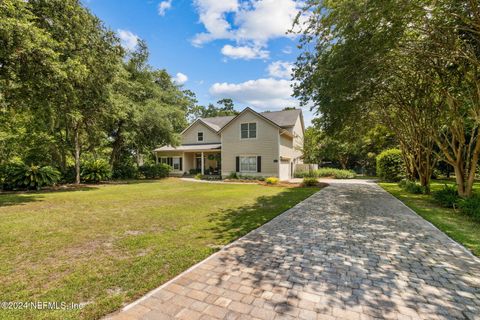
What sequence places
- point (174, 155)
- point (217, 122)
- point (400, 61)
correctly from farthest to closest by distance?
point (217, 122)
point (174, 155)
point (400, 61)

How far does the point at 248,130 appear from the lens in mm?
21453

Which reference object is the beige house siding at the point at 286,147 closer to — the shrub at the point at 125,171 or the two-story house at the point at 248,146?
the two-story house at the point at 248,146

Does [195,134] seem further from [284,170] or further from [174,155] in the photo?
[284,170]

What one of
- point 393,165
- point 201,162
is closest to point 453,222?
point 393,165

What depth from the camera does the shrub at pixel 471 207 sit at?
7.13m

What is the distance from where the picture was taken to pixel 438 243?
516 cm

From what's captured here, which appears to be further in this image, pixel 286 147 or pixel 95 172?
pixel 286 147

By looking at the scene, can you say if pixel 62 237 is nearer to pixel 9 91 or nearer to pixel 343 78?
pixel 9 91

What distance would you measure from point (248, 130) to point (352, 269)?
59.6ft

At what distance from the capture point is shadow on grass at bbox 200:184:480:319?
2.97 meters

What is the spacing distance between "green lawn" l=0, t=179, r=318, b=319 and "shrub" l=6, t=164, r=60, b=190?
5.34 metres

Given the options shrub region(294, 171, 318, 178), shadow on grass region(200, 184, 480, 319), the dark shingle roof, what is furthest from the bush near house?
shrub region(294, 171, 318, 178)

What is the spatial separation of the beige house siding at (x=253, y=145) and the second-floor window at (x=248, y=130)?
0.29m

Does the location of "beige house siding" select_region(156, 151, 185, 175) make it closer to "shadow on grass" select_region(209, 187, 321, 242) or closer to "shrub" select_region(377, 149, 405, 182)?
"shadow on grass" select_region(209, 187, 321, 242)
